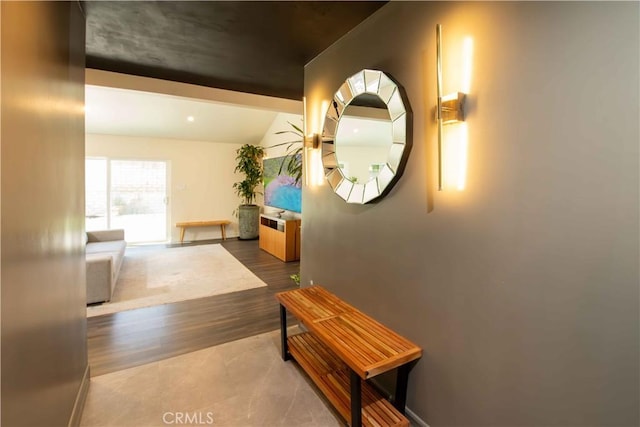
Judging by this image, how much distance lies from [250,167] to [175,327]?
504 centimetres

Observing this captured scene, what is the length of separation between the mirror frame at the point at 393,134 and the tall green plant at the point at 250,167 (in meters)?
5.29

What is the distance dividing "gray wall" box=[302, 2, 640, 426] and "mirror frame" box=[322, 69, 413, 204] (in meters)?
0.06

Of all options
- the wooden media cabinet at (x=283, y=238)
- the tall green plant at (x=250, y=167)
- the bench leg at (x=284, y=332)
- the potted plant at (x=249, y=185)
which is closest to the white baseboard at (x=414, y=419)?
the bench leg at (x=284, y=332)

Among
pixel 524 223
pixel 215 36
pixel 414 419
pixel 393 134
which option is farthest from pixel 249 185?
pixel 524 223

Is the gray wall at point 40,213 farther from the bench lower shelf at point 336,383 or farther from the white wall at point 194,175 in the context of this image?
the white wall at point 194,175

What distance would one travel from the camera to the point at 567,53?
1.05 metres

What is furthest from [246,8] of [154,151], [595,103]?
[154,151]

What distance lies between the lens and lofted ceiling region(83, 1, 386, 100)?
190 centimetres

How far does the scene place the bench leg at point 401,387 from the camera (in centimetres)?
172

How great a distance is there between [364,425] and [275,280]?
9.83 feet

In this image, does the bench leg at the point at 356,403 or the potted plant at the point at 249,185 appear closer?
the bench leg at the point at 356,403

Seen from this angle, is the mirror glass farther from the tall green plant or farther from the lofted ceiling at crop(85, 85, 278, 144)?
the tall green plant

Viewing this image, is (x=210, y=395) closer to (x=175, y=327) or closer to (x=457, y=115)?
(x=175, y=327)

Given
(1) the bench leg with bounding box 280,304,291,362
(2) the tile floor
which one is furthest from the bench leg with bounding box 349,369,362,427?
(1) the bench leg with bounding box 280,304,291,362
